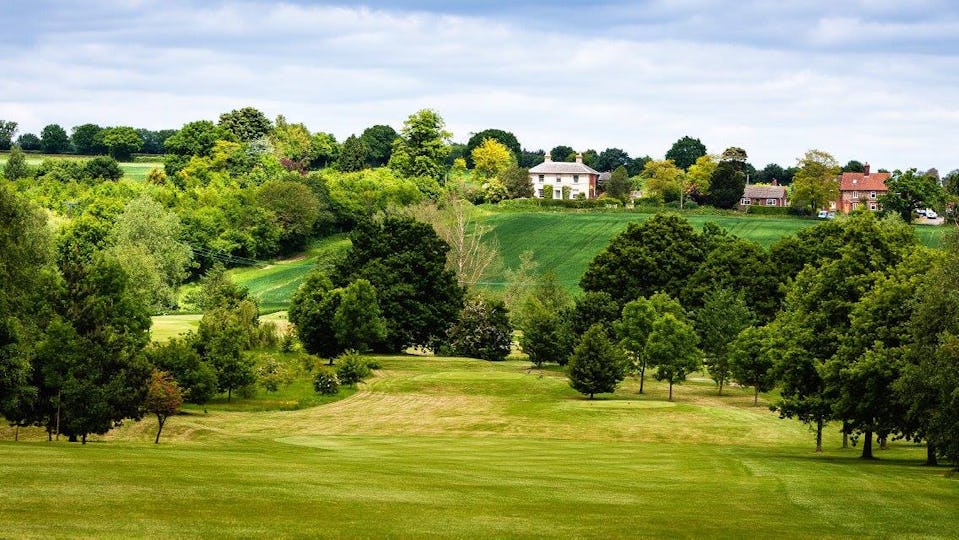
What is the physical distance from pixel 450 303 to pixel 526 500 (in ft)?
274

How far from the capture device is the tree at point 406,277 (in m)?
116

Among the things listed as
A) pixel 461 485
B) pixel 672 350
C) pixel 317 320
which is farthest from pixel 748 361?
pixel 461 485

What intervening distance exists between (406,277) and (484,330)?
9017mm

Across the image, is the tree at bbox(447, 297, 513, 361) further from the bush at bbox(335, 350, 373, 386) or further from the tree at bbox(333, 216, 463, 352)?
the bush at bbox(335, 350, 373, 386)

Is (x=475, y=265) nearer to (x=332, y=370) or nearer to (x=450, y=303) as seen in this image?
(x=450, y=303)

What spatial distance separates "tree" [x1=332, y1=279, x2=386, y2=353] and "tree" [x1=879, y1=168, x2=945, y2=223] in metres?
97.1

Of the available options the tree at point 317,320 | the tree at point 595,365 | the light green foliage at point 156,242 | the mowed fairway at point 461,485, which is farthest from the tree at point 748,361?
the light green foliage at point 156,242

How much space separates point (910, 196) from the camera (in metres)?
180

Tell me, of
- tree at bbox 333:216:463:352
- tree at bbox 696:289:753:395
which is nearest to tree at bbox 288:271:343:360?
tree at bbox 333:216:463:352

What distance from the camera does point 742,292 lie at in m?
105

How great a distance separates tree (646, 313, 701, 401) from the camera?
296ft

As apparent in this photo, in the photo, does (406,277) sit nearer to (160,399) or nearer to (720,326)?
(720,326)

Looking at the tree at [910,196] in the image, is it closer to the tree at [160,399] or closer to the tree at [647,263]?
the tree at [647,263]

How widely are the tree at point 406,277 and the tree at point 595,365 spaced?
99.3 ft
